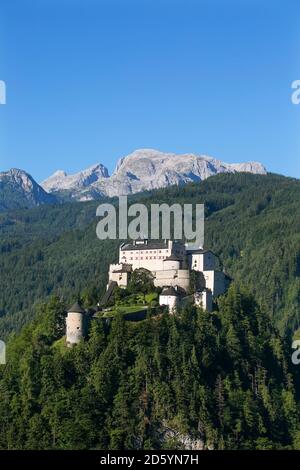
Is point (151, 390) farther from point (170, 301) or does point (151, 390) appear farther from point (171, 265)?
point (171, 265)

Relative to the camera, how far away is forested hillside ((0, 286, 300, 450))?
103 metres

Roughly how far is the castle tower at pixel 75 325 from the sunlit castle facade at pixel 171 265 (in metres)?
12.4

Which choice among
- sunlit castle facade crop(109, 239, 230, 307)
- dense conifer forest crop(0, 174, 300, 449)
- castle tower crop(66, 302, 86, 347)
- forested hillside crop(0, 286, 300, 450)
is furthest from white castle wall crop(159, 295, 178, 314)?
castle tower crop(66, 302, 86, 347)

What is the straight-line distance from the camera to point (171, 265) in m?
121

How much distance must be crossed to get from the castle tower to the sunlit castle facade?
40.6 ft

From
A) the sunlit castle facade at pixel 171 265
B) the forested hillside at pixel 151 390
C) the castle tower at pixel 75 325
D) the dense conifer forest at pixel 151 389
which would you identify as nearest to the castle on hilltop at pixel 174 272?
the sunlit castle facade at pixel 171 265

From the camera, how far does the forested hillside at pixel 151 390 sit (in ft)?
338

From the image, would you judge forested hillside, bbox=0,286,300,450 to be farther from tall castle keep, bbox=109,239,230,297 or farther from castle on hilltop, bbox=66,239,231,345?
tall castle keep, bbox=109,239,230,297

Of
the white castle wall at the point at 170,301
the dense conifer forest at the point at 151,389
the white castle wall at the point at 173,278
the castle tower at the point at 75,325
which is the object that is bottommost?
the dense conifer forest at the point at 151,389

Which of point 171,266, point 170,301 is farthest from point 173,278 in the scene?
point 170,301

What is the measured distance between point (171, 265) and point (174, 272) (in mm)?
1511

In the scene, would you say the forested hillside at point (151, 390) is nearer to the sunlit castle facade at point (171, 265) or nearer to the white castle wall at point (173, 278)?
the white castle wall at point (173, 278)

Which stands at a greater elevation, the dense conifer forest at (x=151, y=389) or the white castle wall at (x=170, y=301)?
the white castle wall at (x=170, y=301)

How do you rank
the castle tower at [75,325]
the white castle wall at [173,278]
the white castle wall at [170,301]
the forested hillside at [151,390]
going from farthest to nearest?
the white castle wall at [173,278], the white castle wall at [170,301], the castle tower at [75,325], the forested hillside at [151,390]
